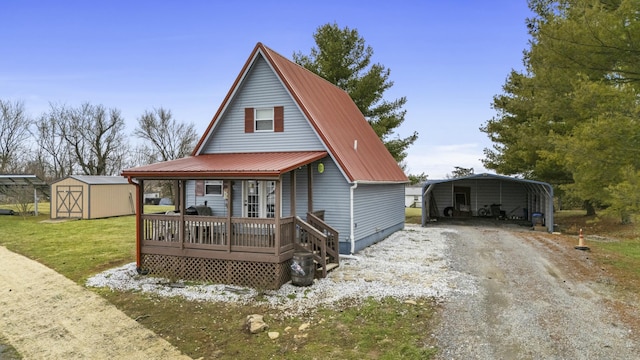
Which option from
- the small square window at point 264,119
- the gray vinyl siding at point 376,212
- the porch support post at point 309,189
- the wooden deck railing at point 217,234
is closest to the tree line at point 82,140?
the gray vinyl siding at point 376,212

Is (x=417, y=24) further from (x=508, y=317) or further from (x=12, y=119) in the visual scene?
(x=12, y=119)

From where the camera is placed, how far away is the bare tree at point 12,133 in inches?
1827

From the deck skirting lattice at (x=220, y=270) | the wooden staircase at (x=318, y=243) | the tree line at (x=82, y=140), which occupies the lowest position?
the deck skirting lattice at (x=220, y=270)

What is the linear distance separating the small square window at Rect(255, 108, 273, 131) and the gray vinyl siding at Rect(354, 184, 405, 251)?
13.2 ft

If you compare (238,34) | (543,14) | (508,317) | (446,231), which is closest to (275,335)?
(508,317)

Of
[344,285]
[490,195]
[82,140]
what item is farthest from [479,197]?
[82,140]

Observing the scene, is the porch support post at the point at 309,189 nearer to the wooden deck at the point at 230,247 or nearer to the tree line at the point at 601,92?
the wooden deck at the point at 230,247

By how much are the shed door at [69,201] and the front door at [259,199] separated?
59.1 ft

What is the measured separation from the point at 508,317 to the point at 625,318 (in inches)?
86.2

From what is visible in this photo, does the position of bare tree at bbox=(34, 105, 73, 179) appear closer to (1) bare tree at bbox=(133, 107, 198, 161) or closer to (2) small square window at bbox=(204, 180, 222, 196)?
A: (1) bare tree at bbox=(133, 107, 198, 161)

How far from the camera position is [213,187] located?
14.8 meters

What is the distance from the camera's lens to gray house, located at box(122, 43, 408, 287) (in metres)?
9.98

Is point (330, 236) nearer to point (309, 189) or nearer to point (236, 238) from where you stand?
point (309, 189)

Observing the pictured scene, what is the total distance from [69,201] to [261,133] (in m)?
19.2
